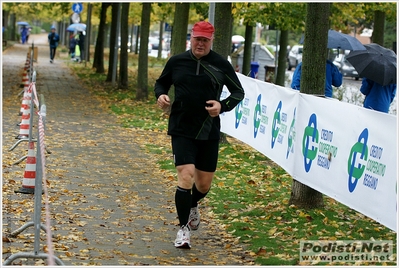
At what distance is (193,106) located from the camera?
764cm

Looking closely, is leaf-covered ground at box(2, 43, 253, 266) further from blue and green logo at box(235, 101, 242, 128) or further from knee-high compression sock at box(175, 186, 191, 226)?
blue and green logo at box(235, 101, 242, 128)

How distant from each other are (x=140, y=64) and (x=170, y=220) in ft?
47.0

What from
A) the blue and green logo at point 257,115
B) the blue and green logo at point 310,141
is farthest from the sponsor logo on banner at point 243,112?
the blue and green logo at point 310,141

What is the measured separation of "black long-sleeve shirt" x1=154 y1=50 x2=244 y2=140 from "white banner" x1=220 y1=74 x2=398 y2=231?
49.1 inches

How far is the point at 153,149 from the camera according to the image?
14.8 m

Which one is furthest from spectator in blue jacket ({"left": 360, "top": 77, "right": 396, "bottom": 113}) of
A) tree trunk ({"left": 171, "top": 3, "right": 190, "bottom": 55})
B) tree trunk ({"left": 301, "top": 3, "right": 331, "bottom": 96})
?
tree trunk ({"left": 171, "top": 3, "right": 190, "bottom": 55})

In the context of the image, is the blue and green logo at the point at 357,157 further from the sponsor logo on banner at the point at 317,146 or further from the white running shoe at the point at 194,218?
the white running shoe at the point at 194,218

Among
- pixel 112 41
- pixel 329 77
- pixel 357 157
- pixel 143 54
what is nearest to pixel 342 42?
pixel 329 77

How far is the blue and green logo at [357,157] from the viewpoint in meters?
7.52

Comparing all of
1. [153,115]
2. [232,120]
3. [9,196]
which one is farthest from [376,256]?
[153,115]

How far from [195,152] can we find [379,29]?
48.9 feet

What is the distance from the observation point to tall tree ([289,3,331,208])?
9422 mm

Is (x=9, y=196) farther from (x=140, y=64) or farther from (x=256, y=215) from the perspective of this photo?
(x=140, y=64)

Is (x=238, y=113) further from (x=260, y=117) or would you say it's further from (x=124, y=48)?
(x=124, y=48)
